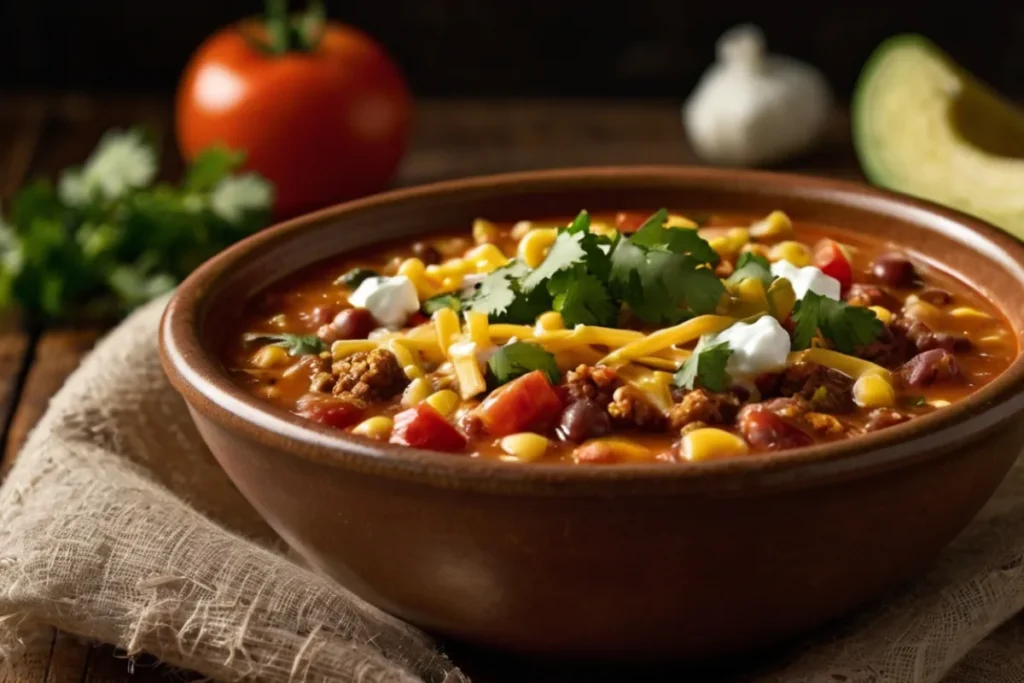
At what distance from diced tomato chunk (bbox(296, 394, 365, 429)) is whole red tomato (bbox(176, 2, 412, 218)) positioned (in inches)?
134

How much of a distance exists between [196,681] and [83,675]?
0.26m

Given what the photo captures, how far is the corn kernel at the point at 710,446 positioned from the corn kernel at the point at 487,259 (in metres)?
0.96

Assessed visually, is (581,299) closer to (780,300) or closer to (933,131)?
(780,300)

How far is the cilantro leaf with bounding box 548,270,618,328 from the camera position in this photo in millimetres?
2996

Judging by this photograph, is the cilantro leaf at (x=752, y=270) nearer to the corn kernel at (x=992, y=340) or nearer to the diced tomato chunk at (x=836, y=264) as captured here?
the diced tomato chunk at (x=836, y=264)

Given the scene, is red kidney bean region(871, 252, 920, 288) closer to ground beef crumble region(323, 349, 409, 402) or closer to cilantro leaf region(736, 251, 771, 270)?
cilantro leaf region(736, 251, 771, 270)

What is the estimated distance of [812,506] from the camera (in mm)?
2393

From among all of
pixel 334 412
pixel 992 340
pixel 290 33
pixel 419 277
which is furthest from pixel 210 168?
pixel 992 340

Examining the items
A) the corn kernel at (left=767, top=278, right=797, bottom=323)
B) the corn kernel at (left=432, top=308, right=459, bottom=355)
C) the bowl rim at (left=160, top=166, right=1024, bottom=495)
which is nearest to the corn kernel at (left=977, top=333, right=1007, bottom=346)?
the bowl rim at (left=160, top=166, right=1024, bottom=495)

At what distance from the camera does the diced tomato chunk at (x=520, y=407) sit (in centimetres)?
271

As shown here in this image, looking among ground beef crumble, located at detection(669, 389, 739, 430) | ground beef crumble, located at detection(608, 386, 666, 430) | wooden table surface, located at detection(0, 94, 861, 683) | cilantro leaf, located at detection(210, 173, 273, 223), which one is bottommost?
wooden table surface, located at detection(0, 94, 861, 683)

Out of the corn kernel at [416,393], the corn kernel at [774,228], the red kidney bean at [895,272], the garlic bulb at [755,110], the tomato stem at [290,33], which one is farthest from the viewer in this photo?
the garlic bulb at [755,110]

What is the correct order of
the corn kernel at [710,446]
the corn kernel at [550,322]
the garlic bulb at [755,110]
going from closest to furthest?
the corn kernel at [710,446]
the corn kernel at [550,322]
the garlic bulb at [755,110]

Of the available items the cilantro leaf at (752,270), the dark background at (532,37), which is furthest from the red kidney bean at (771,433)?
the dark background at (532,37)
